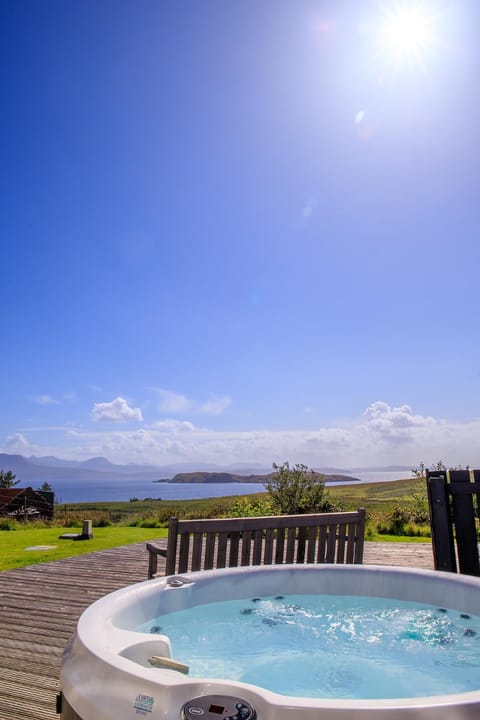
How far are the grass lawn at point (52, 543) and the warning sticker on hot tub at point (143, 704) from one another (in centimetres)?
584

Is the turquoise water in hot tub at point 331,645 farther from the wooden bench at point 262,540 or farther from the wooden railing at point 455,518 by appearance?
the wooden railing at point 455,518

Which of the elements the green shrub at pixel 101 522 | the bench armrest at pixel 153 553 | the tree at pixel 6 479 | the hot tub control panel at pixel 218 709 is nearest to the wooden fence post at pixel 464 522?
the bench armrest at pixel 153 553

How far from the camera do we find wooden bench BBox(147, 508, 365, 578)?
377 cm

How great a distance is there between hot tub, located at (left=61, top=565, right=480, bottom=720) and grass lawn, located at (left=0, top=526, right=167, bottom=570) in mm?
4382

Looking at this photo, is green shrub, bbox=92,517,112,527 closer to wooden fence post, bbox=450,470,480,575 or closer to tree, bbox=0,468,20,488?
wooden fence post, bbox=450,470,480,575

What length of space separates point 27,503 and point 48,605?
53.4 feet

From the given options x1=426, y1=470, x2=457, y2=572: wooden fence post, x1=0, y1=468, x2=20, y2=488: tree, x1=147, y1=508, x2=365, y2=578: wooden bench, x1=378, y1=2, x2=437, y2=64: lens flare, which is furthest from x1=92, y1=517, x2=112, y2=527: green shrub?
x1=0, y1=468, x2=20, y2=488: tree

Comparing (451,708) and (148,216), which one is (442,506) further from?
(148,216)

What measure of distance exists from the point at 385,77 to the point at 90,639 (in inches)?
241

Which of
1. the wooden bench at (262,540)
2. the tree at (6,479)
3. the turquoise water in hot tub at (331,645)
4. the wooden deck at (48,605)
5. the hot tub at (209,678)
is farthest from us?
the tree at (6,479)

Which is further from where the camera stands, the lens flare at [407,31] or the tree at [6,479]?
the tree at [6,479]

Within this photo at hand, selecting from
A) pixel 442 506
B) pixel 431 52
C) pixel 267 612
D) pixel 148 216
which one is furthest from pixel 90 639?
pixel 148 216

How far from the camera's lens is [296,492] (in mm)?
9055

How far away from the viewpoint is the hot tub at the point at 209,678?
136 cm
